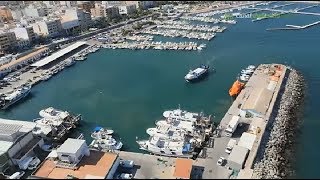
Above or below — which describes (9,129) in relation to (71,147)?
above

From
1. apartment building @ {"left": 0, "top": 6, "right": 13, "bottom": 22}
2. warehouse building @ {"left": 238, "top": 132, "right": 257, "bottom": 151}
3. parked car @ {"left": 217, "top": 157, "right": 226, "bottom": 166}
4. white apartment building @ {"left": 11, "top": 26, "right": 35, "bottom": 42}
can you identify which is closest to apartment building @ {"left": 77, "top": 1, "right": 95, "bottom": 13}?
apartment building @ {"left": 0, "top": 6, "right": 13, "bottom": 22}

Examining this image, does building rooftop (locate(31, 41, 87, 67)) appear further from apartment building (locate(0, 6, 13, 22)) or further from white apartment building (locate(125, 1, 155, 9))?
white apartment building (locate(125, 1, 155, 9))

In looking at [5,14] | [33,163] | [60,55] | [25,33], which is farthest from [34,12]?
[33,163]

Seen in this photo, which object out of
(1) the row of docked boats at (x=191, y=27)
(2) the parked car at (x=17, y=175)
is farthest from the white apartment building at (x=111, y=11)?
(2) the parked car at (x=17, y=175)

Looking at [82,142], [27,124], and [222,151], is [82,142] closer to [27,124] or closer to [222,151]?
[27,124]

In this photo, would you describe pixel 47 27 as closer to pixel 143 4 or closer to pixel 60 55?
pixel 60 55

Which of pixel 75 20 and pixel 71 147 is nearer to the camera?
pixel 71 147
